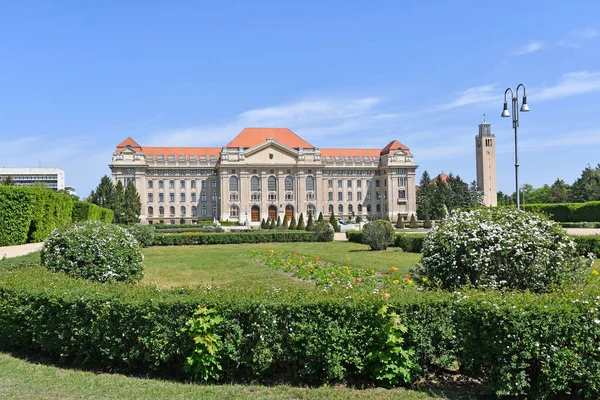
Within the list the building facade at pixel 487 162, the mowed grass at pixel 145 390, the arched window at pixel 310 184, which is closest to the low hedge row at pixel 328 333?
the mowed grass at pixel 145 390

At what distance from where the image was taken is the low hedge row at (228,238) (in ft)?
105

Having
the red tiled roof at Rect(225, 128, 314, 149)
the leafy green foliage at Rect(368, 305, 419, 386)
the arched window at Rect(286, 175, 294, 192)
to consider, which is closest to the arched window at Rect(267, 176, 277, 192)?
the arched window at Rect(286, 175, 294, 192)

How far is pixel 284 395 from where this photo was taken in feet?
17.5

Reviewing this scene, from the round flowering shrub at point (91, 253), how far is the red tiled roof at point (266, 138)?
74002 millimetres

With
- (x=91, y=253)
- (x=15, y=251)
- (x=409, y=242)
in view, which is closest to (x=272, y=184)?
(x=409, y=242)

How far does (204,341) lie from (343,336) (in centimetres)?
163

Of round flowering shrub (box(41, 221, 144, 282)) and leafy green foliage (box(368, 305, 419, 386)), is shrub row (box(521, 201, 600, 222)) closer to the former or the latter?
round flowering shrub (box(41, 221, 144, 282))

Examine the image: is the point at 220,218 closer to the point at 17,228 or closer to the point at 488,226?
the point at 17,228

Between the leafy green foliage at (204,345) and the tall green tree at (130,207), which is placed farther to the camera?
the tall green tree at (130,207)

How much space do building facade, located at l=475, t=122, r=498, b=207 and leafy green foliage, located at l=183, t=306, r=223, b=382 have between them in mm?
106729

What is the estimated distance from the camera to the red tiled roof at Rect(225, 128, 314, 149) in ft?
281

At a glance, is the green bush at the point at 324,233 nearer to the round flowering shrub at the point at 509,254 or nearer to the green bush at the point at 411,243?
the green bush at the point at 411,243

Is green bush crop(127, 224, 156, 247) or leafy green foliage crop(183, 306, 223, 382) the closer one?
leafy green foliage crop(183, 306, 223, 382)

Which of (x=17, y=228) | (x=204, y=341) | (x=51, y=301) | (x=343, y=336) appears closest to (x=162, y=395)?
(x=204, y=341)
